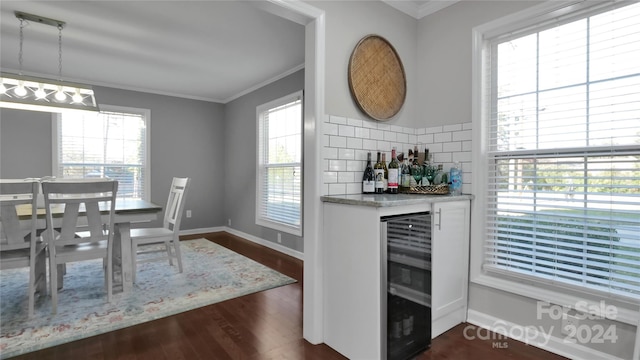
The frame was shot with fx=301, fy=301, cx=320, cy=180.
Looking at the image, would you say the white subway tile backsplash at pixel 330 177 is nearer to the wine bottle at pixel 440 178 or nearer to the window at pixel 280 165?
the wine bottle at pixel 440 178

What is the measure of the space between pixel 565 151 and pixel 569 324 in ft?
3.41

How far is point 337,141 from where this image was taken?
6.73 ft

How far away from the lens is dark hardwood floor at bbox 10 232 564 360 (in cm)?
183

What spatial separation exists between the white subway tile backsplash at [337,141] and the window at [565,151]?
100 cm

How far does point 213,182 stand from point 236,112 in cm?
140

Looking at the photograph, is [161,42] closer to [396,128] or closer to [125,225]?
[125,225]

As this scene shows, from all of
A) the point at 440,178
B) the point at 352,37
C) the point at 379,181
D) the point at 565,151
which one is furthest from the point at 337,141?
the point at 565,151

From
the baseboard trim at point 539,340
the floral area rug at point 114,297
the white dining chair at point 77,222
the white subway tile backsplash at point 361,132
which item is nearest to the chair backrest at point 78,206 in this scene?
the white dining chair at point 77,222

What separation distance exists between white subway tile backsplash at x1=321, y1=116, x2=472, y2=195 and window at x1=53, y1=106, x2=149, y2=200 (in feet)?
13.6

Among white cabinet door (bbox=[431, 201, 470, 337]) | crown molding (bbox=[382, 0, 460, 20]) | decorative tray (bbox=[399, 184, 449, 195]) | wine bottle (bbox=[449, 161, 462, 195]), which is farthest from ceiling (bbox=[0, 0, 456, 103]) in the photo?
white cabinet door (bbox=[431, 201, 470, 337])

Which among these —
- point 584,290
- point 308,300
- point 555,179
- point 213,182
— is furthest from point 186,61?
point 584,290

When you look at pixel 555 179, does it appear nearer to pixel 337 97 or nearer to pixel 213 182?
pixel 337 97

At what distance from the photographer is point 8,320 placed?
7.32 ft

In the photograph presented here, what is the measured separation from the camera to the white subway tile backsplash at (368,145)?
6.64ft
